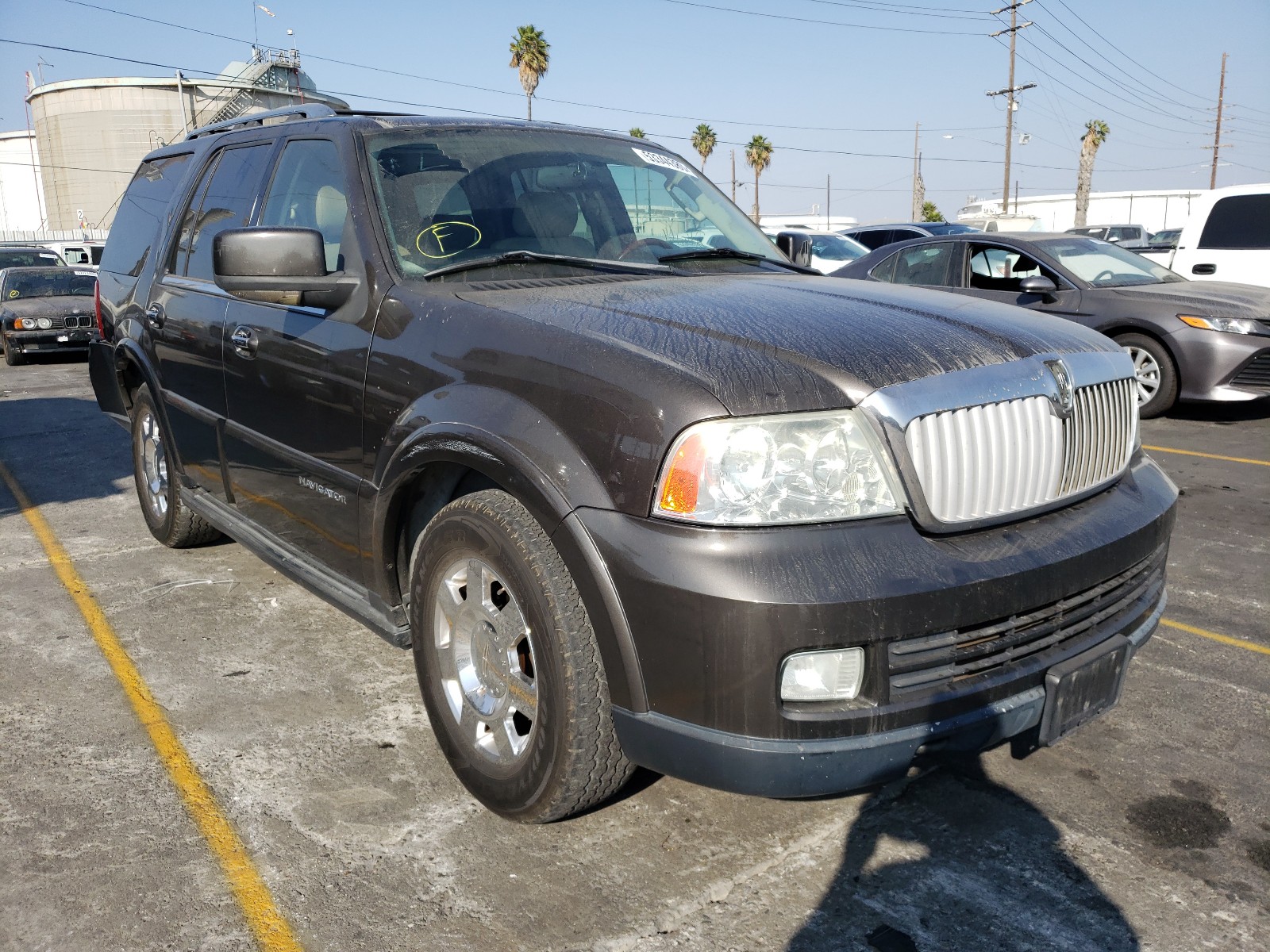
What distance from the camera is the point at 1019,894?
2.49 metres

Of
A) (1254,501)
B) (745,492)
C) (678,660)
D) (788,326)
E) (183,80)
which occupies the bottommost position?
(1254,501)

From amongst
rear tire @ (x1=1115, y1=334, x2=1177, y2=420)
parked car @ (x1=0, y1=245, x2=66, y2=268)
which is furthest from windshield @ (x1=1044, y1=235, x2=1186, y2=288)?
parked car @ (x1=0, y1=245, x2=66, y2=268)

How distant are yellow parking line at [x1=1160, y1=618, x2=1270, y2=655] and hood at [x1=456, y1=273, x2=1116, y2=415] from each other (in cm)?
162

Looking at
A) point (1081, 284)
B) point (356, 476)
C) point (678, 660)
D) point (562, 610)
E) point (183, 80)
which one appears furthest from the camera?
point (183, 80)

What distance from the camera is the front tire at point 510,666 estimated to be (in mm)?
2404

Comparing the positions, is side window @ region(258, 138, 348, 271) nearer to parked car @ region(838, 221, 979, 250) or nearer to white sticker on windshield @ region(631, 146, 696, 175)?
white sticker on windshield @ region(631, 146, 696, 175)

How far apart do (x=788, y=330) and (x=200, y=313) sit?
2.73m

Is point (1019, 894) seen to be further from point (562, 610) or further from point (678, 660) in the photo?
point (562, 610)

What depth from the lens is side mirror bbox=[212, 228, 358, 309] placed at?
309 cm

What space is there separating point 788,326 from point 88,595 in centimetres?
371

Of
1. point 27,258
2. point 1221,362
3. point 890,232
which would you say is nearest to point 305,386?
point 1221,362

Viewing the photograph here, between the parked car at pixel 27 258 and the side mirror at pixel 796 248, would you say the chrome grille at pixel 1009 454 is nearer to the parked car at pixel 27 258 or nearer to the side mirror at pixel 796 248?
the side mirror at pixel 796 248

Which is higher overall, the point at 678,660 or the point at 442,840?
the point at 678,660

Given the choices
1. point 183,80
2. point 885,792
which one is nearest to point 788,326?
point 885,792
